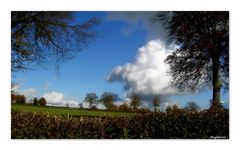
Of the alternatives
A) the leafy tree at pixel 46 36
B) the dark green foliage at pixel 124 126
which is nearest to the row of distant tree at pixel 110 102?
the dark green foliage at pixel 124 126

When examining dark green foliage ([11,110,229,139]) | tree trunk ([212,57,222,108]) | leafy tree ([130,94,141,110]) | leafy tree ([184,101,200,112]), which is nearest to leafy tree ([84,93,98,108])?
dark green foliage ([11,110,229,139])

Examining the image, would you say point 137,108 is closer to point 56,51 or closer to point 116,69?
point 116,69

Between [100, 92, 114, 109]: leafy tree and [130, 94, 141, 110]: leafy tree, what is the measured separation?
384mm

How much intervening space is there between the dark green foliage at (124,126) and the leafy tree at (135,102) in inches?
11.2

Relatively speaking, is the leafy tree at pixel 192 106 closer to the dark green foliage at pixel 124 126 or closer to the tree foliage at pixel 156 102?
the dark green foliage at pixel 124 126

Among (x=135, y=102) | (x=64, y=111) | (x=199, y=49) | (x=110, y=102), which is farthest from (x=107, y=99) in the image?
(x=199, y=49)

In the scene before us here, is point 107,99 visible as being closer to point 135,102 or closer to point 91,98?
point 91,98

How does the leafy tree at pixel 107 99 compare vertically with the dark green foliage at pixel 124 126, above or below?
above

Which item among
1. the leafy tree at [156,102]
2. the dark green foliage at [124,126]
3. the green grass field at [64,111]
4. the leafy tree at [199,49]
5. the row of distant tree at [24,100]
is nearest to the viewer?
the dark green foliage at [124,126]

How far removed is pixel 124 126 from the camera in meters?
9.88

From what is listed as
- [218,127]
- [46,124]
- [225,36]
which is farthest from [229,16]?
[46,124]

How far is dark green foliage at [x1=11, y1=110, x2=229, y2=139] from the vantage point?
31.9 ft

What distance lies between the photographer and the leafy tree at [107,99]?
33.1 feet
